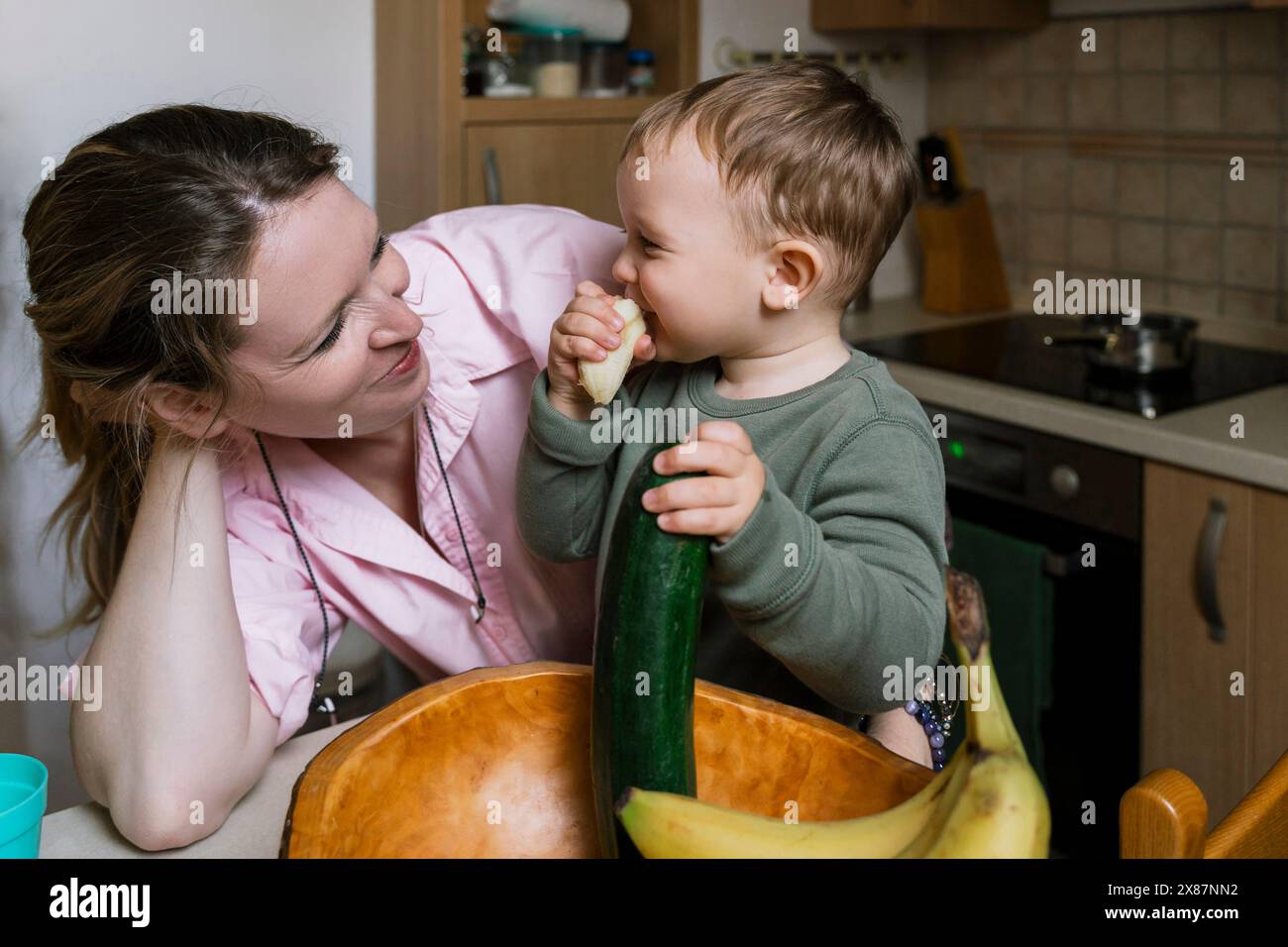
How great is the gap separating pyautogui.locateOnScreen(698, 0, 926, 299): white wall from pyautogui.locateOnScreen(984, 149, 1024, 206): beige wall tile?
174mm

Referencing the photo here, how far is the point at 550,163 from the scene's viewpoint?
214cm

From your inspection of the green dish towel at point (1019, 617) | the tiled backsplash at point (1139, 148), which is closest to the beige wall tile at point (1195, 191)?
the tiled backsplash at point (1139, 148)

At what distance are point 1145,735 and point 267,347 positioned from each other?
58.7 inches

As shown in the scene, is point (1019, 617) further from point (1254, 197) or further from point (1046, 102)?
point (1046, 102)

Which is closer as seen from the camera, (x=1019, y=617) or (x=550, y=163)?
(x=1019, y=617)

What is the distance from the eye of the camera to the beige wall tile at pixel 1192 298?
238 cm

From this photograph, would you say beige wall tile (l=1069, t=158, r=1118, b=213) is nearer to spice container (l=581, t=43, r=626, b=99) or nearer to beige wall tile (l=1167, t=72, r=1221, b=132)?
beige wall tile (l=1167, t=72, r=1221, b=132)

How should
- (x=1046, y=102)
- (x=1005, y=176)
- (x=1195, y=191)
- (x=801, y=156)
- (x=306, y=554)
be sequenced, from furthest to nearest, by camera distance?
(x=1005, y=176) < (x=1046, y=102) < (x=1195, y=191) < (x=306, y=554) < (x=801, y=156)

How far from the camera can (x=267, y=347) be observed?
0.98 m

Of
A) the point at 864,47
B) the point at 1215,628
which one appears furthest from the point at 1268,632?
the point at 864,47

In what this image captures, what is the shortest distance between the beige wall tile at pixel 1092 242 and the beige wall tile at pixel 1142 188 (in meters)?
0.05

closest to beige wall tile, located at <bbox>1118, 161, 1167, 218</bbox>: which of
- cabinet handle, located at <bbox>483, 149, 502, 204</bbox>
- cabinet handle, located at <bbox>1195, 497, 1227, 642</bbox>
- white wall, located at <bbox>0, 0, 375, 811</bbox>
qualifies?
cabinet handle, located at <bbox>1195, 497, 1227, 642</bbox>

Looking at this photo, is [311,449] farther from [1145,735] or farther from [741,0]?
[741,0]

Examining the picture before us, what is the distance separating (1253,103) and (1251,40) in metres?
0.10
